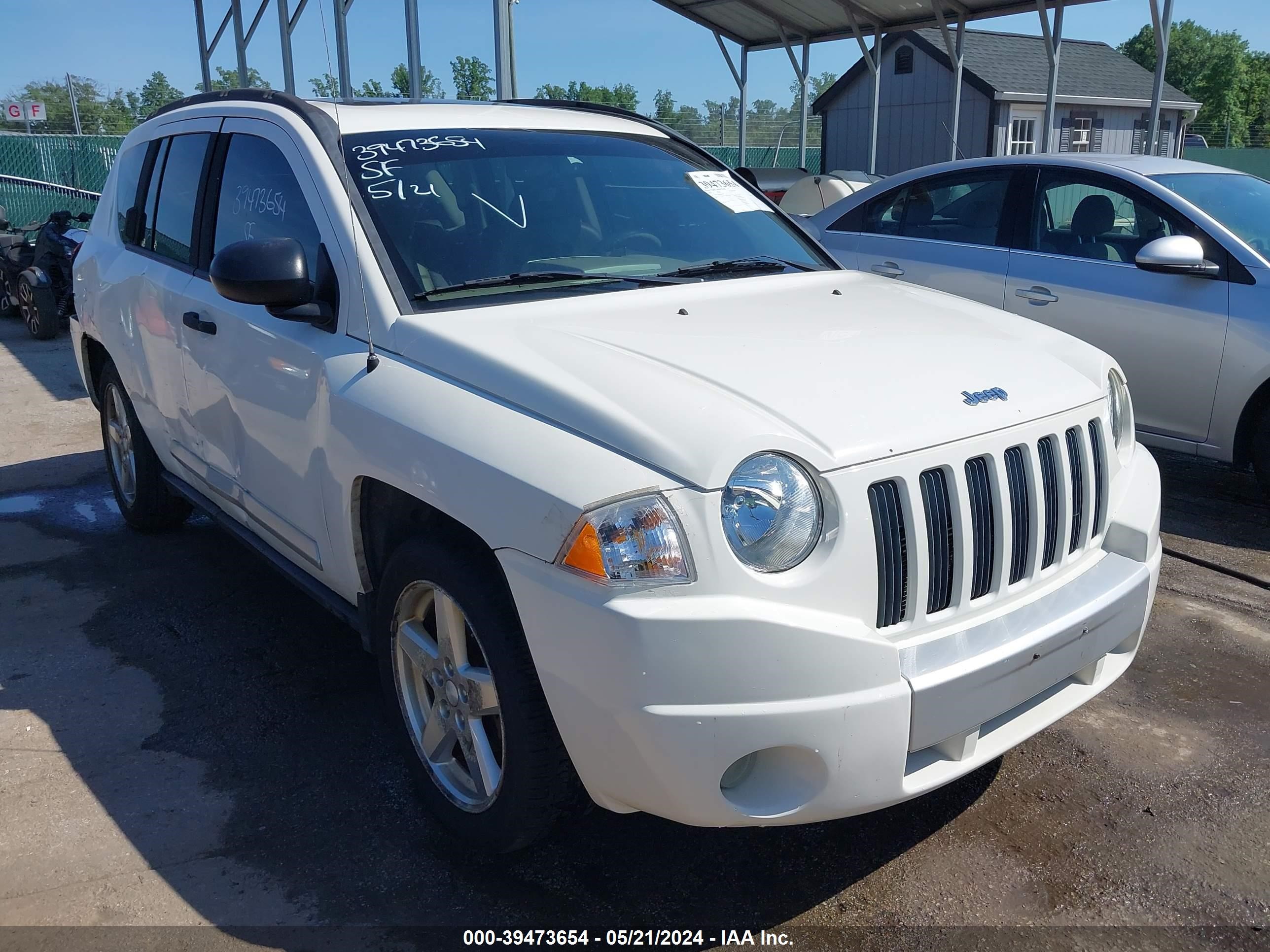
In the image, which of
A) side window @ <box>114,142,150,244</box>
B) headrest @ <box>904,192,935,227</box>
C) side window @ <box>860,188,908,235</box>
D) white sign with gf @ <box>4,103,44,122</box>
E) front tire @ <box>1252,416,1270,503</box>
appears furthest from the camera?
white sign with gf @ <box>4,103,44,122</box>

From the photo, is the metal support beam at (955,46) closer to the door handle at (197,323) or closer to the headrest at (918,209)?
the headrest at (918,209)

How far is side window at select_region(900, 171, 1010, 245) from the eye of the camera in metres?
6.24

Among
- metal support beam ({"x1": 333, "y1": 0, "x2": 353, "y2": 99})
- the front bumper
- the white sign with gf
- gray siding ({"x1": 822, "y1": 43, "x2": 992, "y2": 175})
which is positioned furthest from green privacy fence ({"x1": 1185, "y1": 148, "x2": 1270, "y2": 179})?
the front bumper

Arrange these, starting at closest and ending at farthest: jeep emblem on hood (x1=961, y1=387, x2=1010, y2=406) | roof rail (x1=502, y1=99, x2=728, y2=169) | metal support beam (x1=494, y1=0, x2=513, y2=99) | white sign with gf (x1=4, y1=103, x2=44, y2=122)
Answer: jeep emblem on hood (x1=961, y1=387, x2=1010, y2=406) → roof rail (x1=502, y1=99, x2=728, y2=169) → metal support beam (x1=494, y1=0, x2=513, y2=99) → white sign with gf (x1=4, y1=103, x2=44, y2=122)

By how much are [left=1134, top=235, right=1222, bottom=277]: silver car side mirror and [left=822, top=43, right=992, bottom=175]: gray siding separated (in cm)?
2473

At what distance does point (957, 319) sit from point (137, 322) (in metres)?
3.29

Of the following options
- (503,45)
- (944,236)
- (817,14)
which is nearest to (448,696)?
(944,236)

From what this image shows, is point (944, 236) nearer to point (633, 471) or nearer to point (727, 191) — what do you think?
point (727, 191)

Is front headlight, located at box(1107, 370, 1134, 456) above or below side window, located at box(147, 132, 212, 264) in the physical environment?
below

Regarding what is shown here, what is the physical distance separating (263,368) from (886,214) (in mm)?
4613

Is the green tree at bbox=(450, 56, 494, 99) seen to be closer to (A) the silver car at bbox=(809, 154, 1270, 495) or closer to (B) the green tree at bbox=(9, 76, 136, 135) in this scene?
(B) the green tree at bbox=(9, 76, 136, 135)

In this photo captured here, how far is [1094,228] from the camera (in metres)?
5.80

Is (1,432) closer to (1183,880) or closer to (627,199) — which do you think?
(627,199)

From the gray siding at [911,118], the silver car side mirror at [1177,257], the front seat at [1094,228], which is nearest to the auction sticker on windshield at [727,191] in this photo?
the silver car side mirror at [1177,257]
